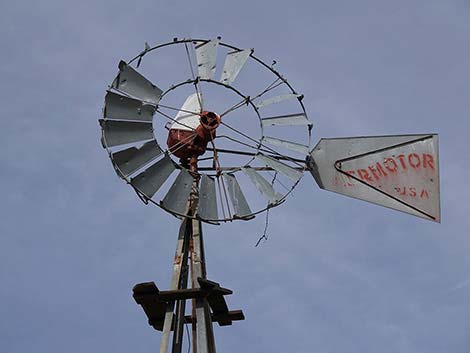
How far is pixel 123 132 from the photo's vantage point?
8602 millimetres

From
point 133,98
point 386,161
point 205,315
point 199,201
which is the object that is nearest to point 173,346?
point 205,315

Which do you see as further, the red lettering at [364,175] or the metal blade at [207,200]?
the red lettering at [364,175]

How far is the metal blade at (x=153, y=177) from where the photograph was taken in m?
8.39

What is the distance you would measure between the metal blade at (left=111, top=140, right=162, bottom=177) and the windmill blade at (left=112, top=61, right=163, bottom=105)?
0.54m

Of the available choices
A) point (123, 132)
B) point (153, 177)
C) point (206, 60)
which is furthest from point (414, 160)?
point (123, 132)

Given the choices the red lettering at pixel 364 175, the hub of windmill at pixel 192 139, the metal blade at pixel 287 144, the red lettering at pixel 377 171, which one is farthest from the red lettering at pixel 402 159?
the hub of windmill at pixel 192 139

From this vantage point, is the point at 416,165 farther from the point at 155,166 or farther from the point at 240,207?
the point at 155,166

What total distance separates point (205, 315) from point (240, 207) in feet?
4.08

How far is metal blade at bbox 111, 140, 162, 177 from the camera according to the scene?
27.6 feet

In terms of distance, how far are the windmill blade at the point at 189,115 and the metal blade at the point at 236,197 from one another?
779 millimetres

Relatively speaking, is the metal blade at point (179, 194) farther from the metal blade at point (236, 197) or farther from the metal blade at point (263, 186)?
the metal blade at point (263, 186)

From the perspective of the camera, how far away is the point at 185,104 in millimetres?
9352

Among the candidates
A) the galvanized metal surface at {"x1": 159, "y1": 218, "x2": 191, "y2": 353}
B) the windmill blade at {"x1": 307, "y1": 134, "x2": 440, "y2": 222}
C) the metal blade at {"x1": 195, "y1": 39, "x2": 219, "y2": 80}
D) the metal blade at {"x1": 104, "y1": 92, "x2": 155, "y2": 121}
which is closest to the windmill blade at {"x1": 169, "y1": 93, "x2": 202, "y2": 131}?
the metal blade at {"x1": 195, "y1": 39, "x2": 219, "y2": 80}

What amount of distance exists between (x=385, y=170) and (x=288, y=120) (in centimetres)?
130
